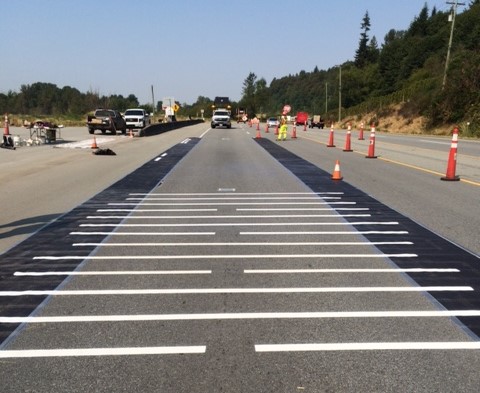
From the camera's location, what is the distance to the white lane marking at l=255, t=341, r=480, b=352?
3389 millimetres

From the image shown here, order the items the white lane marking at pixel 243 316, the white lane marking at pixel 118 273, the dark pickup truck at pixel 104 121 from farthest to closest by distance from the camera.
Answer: the dark pickup truck at pixel 104 121 < the white lane marking at pixel 118 273 < the white lane marking at pixel 243 316

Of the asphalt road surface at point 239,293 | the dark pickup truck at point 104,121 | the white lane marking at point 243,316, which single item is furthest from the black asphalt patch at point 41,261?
the dark pickup truck at point 104,121

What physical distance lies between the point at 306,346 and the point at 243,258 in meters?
2.16

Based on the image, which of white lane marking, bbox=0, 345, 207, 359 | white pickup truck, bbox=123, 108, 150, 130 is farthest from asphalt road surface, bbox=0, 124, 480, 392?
white pickup truck, bbox=123, 108, 150, 130

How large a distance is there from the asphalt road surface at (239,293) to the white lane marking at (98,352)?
0.01m

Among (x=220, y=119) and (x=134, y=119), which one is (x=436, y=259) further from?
(x=220, y=119)

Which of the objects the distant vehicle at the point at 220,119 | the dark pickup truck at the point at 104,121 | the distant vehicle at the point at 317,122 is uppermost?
the dark pickup truck at the point at 104,121

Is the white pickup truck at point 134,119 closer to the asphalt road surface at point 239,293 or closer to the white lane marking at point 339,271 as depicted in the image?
the asphalt road surface at point 239,293

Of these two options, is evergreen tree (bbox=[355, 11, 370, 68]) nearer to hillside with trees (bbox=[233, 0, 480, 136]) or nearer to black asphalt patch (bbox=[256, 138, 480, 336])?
hillside with trees (bbox=[233, 0, 480, 136])

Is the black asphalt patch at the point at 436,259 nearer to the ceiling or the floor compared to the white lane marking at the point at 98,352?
nearer to the floor

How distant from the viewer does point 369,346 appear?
11.3 feet

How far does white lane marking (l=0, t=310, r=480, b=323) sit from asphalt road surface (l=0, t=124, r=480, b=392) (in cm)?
2

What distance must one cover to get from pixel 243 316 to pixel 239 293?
52cm

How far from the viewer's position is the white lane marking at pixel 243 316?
3869 millimetres
